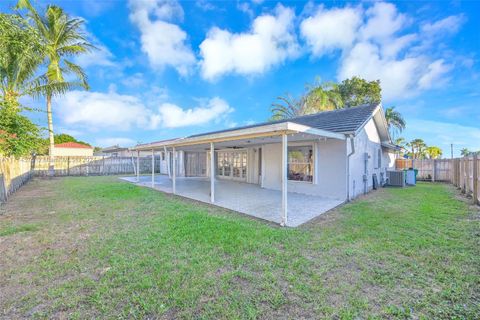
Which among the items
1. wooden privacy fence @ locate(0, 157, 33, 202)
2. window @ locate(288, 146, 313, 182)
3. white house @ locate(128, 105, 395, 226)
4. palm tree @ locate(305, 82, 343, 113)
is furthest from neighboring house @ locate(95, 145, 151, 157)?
palm tree @ locate(305, 82, 343, 113)

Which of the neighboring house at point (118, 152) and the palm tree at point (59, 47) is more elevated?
the palm tree at point (59, 47)

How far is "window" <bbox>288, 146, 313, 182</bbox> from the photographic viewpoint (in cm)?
941

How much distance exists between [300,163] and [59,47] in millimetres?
20035

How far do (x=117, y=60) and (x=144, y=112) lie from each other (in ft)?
31.9

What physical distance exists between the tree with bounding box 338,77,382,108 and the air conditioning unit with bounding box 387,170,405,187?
13.5m

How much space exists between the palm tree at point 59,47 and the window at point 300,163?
1676cm

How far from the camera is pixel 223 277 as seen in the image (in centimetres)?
298

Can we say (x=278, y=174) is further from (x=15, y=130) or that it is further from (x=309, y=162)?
(x=15, y=130)

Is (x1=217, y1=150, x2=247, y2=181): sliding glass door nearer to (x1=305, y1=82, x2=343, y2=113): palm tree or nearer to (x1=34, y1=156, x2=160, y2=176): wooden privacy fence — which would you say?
(x1=34, y1=156, x2=160, y2=176): wooden privacy fence

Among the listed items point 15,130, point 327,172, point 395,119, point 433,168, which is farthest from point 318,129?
point 395,119

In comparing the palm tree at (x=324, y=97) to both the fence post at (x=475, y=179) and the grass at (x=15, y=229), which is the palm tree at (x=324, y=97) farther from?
the grass at (x=15, y=229)

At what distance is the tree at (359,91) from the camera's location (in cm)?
2350

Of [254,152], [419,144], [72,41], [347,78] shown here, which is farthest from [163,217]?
[419,144]

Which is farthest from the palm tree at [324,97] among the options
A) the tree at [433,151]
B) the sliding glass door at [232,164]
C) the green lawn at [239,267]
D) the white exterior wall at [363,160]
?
the tree at [433,151]
